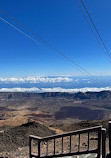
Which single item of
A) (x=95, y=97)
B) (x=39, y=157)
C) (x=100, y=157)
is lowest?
(x=95, y=97)

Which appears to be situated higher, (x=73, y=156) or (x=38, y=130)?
(x=73, y=156)

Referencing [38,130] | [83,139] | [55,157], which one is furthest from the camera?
[38,130]

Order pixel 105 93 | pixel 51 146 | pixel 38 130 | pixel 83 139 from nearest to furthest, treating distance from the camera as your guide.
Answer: pixel 51 146 < pixel 83 139 < pixel 38 130 < pixel 105 93

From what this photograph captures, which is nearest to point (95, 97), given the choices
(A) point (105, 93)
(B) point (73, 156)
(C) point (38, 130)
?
(A) point (105, 93)

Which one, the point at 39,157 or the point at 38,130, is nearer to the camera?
the point at 39,157

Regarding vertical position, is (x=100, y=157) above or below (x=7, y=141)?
above

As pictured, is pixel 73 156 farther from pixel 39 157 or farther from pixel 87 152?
pixel 39 157

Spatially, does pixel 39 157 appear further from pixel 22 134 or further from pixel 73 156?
pixel 22 134

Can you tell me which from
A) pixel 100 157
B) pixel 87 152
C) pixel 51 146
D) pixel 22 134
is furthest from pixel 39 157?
pixel 22 134

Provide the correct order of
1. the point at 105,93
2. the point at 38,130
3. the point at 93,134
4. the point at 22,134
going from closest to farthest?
1. the point at 93,134
2. the point at 22,134
3. the point at 38,130
4. the point at 105,93
